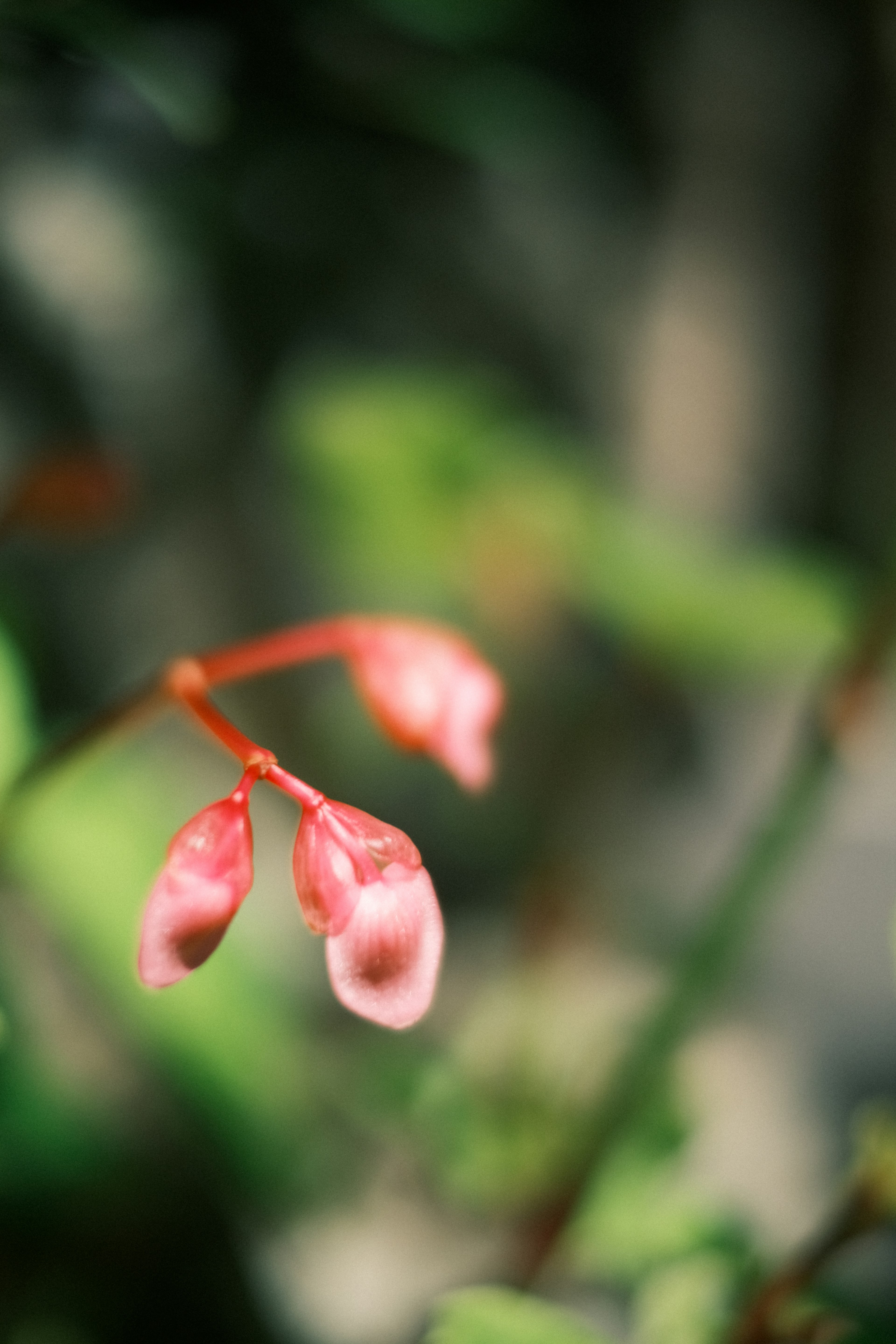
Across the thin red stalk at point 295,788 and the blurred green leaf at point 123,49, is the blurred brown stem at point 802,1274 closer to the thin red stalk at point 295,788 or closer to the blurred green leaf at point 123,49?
the thin red stalk at point 295,788

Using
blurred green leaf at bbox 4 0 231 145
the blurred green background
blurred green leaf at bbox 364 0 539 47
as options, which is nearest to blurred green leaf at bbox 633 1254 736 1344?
the blurred green background

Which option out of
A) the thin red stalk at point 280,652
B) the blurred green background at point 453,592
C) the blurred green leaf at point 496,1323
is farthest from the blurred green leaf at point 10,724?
the blurred green leaf at point 496,1323

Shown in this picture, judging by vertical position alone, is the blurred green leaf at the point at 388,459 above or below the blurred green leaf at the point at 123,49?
above

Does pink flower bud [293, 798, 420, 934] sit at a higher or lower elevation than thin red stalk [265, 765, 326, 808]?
lower

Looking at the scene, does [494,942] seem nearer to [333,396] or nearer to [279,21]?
[333,396]

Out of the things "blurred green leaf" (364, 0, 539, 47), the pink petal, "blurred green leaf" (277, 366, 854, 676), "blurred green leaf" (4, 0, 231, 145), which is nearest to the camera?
the pink petal

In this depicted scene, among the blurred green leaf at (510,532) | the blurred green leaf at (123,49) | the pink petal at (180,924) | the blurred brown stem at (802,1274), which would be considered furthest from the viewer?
the blurred green leaf at (510,532)

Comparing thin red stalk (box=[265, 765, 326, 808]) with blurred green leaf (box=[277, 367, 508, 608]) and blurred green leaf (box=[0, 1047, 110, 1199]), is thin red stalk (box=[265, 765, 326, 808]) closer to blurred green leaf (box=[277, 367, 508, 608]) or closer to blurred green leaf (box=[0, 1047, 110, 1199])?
blurred green leaf (box=[0, 1047, 110, 1199])
